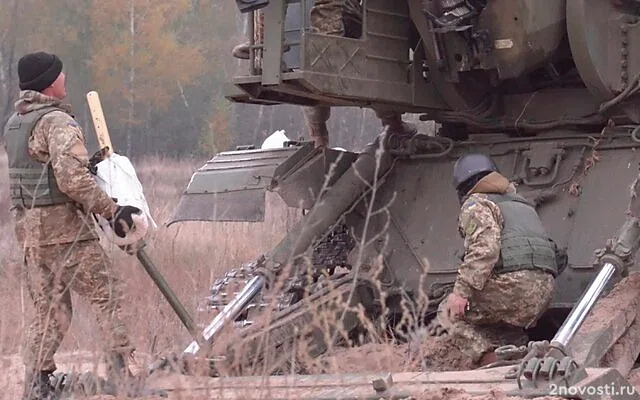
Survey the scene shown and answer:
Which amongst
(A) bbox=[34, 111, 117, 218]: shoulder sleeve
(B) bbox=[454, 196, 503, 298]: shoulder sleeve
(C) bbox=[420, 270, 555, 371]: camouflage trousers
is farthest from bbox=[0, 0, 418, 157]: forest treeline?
(B) bbox=[454, 196, 503, 298]: shoulder sleeve

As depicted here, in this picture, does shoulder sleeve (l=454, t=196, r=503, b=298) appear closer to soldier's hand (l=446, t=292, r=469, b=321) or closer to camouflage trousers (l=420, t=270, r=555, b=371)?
soldier's hand (l=446, t=292, r=469, b=321)

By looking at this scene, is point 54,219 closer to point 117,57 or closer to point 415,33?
point 415,33

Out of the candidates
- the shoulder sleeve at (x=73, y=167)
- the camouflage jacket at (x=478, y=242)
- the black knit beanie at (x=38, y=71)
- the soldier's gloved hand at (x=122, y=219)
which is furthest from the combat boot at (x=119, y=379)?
the camouflage jacket at (x=478, y=242)

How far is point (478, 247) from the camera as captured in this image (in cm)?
683

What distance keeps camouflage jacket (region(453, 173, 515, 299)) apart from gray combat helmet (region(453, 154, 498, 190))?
0.20m

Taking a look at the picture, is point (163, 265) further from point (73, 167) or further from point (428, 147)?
point (73, 167)

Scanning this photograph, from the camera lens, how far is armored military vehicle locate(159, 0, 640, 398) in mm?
7656

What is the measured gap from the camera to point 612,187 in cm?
773

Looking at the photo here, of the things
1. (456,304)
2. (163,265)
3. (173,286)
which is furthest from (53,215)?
(163,265)

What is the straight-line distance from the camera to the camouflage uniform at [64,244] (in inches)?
273

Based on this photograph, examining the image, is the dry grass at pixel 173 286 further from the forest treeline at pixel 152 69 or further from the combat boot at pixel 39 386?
the forest treeline at pixel 152 69

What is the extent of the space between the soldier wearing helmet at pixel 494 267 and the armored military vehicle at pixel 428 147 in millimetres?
295

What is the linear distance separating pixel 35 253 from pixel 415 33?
2760mm

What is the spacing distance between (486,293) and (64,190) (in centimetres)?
222
